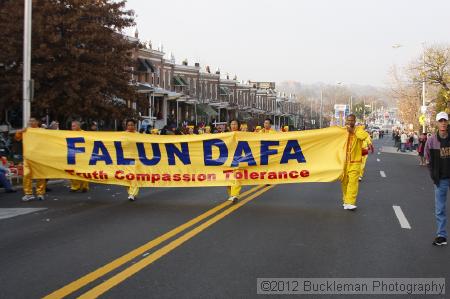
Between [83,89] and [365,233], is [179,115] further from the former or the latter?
[365,233]

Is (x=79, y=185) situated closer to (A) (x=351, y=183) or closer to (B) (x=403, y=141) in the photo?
(A) (x=351, y=183)

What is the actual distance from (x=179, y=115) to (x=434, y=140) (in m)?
51.3

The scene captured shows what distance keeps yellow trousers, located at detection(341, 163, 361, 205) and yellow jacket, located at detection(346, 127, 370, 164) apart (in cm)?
12

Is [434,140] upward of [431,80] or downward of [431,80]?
→ downward

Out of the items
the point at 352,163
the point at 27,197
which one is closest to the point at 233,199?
the point at 352,163

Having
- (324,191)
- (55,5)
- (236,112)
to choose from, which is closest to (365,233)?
(324,191)

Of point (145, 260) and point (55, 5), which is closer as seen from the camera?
point (145, 260)

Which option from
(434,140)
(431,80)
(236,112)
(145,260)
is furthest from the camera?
(236,112)

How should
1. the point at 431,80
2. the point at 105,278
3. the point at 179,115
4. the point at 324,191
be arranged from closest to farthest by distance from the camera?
the point at 105,278 → the point at 324,191 → the point at 431,80 → the point at 179,115

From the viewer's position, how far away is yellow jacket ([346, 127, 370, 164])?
1174 centimetres

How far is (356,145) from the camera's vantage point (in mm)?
11875

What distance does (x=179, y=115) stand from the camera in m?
59.0

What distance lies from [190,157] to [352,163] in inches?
136

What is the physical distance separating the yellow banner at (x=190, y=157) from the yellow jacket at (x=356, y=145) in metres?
0.29
